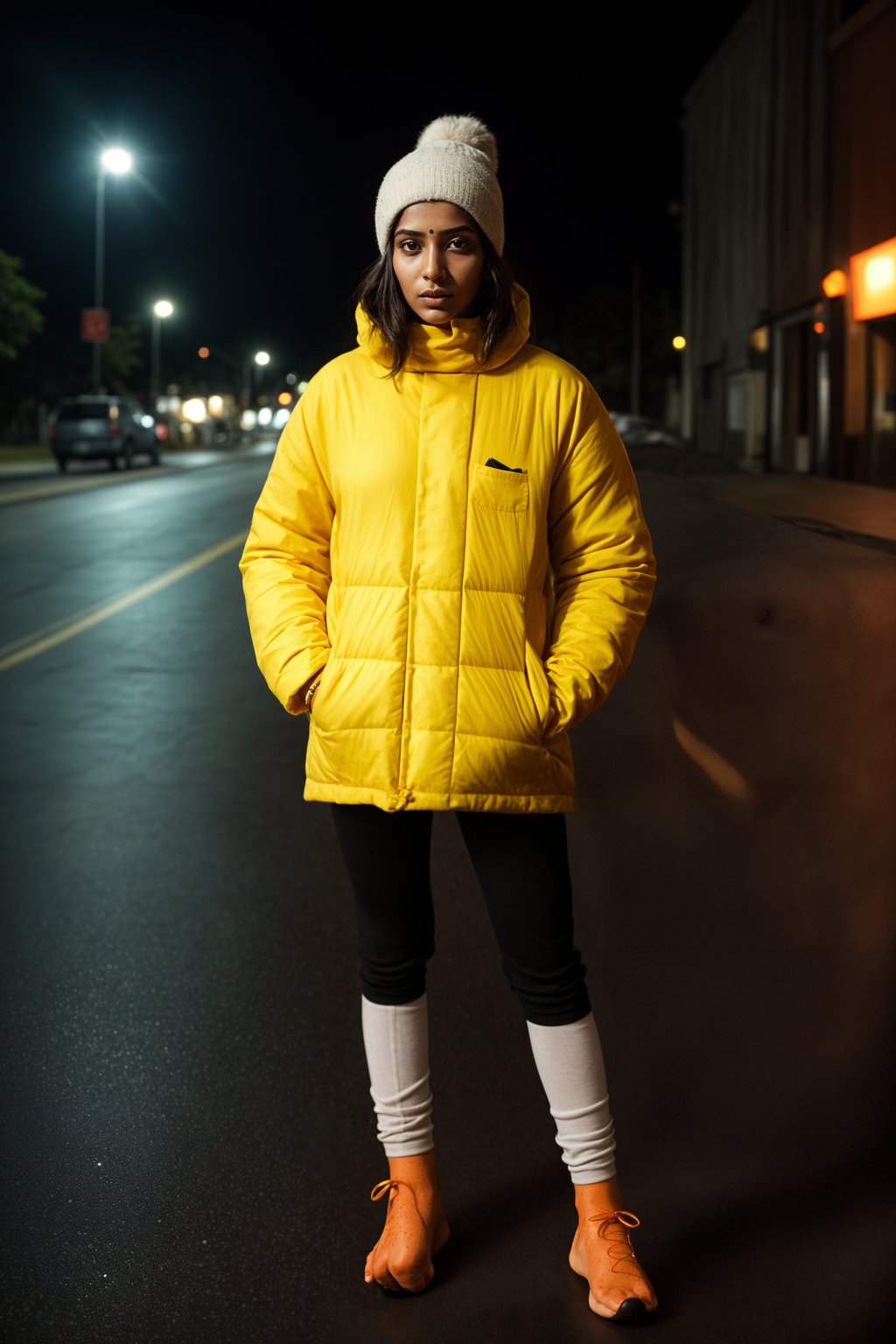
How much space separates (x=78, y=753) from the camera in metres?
7.10

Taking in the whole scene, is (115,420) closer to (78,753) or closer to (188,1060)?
(78,753)

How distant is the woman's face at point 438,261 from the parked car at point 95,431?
35.1m

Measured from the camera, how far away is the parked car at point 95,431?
3641 cm

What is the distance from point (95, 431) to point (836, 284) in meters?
21.4

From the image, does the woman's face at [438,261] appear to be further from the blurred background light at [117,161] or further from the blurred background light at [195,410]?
the blurred background light at [195,410]

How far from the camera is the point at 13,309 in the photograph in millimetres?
52812

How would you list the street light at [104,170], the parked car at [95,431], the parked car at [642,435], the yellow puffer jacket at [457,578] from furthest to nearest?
Answer: the street light at [104,170], the parked car at [95,431], the parked car at [642,435], the yellow puffer jacket at [457,578]

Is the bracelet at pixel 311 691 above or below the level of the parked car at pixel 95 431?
below

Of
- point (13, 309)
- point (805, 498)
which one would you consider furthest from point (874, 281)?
point (13, 309)

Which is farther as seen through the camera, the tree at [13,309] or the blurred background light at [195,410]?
the blurred background light at [195,410]

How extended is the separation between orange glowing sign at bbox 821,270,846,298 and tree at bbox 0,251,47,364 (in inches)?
1490

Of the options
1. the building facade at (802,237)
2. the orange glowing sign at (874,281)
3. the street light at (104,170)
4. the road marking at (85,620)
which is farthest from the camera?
the street light at (104,170)

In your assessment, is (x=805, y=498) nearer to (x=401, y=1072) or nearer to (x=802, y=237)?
(x=401, y=1072)

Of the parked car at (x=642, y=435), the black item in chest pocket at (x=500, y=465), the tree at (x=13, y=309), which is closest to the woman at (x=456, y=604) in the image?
the black item in chest pocket at (x=500, y=465)
